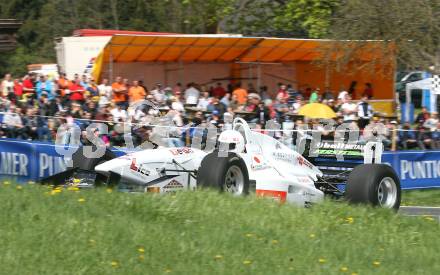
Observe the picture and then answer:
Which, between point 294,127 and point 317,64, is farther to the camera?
point 317,64

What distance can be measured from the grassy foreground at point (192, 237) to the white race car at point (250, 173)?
1.61 metres

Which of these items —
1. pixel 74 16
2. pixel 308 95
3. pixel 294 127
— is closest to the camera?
pixel 294 127

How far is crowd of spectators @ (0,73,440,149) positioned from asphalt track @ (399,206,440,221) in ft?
7.31

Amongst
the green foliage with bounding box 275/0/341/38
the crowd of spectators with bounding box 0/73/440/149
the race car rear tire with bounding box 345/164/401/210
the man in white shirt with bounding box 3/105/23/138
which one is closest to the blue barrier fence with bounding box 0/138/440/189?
the crowd of spectators with bounding box 0/73/440/149

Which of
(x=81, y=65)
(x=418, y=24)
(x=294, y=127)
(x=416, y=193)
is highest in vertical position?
(x=418, y=24)

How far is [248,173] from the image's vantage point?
11.6 meters

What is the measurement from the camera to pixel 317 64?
27938mm

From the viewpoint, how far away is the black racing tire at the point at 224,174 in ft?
35.3

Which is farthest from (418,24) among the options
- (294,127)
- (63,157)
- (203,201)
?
(203,201)

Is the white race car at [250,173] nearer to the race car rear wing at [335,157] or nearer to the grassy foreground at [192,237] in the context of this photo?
the race car rear wing at [335,157]

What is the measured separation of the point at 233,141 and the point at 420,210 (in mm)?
5273

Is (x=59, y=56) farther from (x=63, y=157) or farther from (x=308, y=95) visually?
(x=63, y=157)

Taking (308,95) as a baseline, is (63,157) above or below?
below

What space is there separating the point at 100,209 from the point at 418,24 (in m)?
18.8
